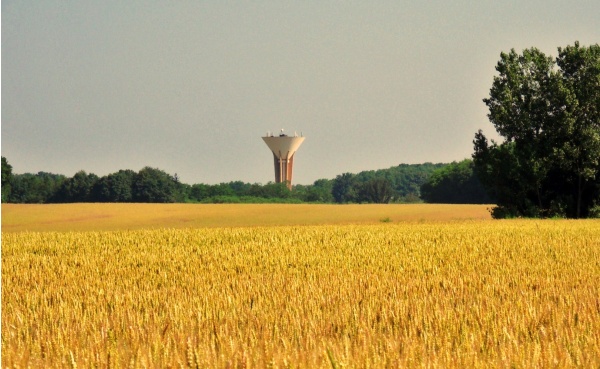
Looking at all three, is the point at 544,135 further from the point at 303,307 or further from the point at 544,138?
the point at 303,307

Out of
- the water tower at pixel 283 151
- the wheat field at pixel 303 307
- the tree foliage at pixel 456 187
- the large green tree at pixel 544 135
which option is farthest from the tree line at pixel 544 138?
the water tower at pixel 283 151

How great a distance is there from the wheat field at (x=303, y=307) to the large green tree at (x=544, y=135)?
30343 millimetres

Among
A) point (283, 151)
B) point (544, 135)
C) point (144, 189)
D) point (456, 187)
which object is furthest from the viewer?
point (283, 151)

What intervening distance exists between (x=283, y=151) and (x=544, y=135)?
10329cm

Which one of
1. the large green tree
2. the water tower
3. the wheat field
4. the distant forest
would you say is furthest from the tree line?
the water tower

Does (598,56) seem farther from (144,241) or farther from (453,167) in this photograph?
(453,167)

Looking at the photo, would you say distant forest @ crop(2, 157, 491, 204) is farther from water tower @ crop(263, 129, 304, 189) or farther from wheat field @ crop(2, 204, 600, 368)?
wheat field @ crop(2, 204, 600, 368)

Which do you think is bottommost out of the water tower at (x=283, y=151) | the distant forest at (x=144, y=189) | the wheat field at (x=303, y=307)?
the wheat field at (x=303, y=307)

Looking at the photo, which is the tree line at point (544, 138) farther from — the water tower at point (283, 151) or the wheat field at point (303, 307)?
the water tower at point (283, 151)

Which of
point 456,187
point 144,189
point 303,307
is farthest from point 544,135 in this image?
point 144,189

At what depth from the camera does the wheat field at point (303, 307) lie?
5.93 m

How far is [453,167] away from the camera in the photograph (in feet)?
372

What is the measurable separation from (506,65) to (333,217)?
65.9 ft

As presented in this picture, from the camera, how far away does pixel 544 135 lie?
167 ft
